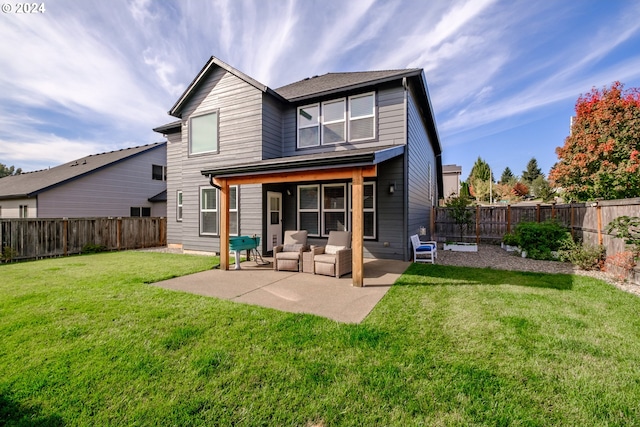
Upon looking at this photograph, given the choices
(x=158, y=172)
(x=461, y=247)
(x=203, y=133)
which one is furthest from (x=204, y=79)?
(x=461, y=247)

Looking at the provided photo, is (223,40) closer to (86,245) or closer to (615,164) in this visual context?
(86,245)

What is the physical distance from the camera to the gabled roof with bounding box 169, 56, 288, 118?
9.07 m

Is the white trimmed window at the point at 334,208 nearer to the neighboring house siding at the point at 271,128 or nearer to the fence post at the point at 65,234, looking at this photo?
the neighboring house siding at the point at 271,128

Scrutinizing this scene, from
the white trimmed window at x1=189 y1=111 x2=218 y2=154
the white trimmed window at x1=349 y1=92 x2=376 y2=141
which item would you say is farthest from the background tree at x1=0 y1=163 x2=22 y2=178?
the white trimmed window at x1=349 y1=92 x2=376 y2=141

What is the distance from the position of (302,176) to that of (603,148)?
54.1 ft

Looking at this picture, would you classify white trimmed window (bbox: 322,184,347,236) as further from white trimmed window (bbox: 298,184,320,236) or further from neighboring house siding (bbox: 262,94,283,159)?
neighboring house siding (bbox: 262,94,283,159)

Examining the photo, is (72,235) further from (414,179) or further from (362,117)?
(414,179)

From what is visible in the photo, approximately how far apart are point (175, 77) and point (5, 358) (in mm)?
11279

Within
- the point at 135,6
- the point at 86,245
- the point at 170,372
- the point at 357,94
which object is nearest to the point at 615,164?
the point at 357,94

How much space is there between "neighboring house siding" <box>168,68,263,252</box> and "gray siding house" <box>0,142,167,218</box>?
9.31 meters

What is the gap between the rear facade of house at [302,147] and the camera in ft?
26.8

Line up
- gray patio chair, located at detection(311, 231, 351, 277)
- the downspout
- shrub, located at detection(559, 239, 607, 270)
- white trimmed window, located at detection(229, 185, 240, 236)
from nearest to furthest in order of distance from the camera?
1. gray patio chair, located at detection(311, 231, 351, 277)
2. shrub, located at detection(559, 239, 607, 270)
3. the downspout
4. white trimmed window, located at detection(229, 185, 240, 236)

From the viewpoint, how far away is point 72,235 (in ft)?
34.2

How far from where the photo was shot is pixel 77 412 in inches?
83.6
